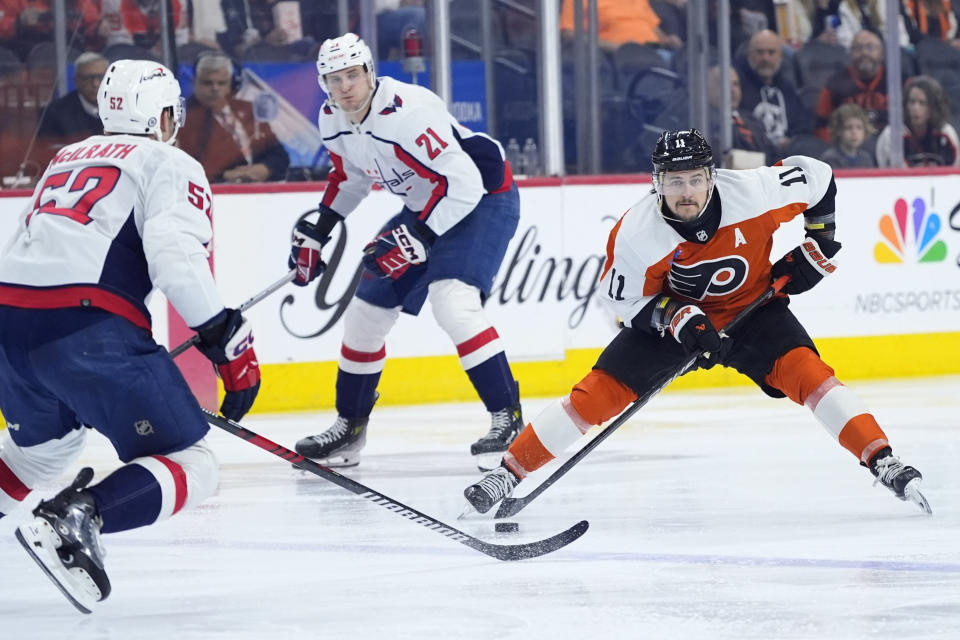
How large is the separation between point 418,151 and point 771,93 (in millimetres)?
2792

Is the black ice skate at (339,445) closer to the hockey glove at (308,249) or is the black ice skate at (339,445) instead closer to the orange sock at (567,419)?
the hockey glove at (308,249)

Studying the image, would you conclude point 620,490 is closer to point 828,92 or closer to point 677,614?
point 677,614

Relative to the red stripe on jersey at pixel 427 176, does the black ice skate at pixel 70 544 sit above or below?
below

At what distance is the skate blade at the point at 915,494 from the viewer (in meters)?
2.96

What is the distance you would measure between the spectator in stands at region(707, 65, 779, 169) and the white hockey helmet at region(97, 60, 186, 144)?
3.72m

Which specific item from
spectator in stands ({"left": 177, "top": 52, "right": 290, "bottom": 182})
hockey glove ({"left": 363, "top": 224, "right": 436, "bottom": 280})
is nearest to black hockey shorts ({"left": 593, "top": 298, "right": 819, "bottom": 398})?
hockey glove ({"left": 363, "top": 224, "right": 436, "bottom": 280})

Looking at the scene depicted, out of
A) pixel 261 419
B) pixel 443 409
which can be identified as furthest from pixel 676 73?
pixel 261 419

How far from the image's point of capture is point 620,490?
350cm

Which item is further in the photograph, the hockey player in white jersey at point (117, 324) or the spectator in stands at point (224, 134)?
the spectator in stands at point (224, 134)

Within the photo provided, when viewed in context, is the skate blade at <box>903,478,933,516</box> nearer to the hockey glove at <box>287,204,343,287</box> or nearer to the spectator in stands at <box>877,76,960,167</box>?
the hockey glove at <box>287,204,343,287</box>

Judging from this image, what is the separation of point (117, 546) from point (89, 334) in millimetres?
A: 829

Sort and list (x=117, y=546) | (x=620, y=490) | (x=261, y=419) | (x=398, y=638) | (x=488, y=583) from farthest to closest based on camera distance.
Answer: (x=261, y=419)
(x=620, y=490)
(x=117, y=546)
(x=488, y=583)
(x=398, y=638)

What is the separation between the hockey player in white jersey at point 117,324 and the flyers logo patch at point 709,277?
3.57 feet

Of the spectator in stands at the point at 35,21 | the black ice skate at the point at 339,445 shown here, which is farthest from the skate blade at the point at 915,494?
the spectator in stands at the point at 35,21
